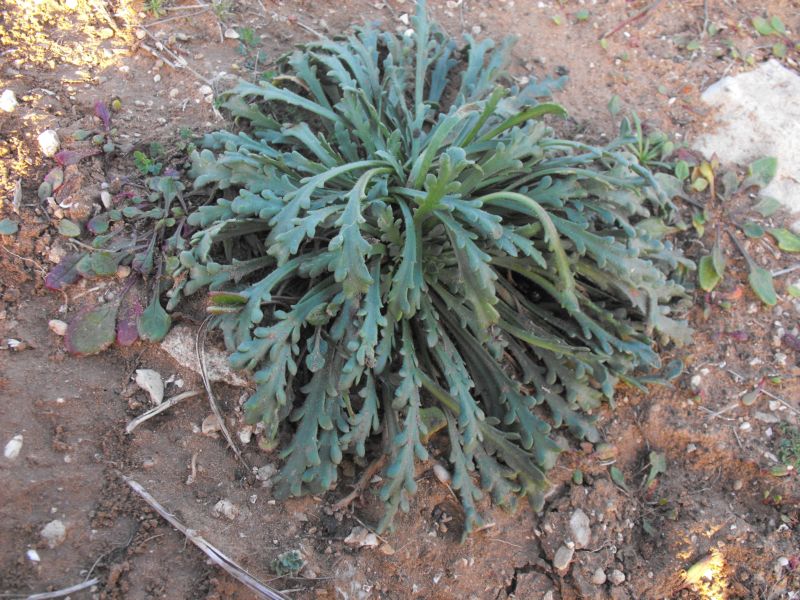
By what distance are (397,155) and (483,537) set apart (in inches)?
62.1

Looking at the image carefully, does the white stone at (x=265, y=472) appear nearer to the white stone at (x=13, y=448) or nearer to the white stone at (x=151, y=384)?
the white stone at (x=151, y=384)

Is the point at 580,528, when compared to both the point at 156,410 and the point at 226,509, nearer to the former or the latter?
the point at 226,509

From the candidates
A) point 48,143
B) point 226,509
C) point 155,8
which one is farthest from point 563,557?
point 155,8

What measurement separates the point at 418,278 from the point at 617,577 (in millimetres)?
1402

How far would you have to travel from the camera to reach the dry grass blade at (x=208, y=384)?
2.55 metres

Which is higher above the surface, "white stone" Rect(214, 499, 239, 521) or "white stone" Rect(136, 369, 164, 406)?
"white stone" Rect(136, 369, 164, 406)

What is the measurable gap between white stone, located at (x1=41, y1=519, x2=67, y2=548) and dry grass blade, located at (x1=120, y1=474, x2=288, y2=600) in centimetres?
25

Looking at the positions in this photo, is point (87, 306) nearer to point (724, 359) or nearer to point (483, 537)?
point (483, 537)

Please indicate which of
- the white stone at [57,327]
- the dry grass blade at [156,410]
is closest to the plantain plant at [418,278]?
the dry grass blade at [156,410]

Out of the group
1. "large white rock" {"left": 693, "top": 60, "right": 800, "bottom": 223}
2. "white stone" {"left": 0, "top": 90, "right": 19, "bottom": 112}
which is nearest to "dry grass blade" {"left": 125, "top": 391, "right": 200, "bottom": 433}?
"white stone" {"left": 0, "top": 90, "right": 19, "bottom": 112}

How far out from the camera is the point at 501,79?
3561mm

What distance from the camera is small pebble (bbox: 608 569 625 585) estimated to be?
265 centimetres

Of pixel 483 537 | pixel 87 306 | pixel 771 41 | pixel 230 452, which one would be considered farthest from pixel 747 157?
pixel 87 306

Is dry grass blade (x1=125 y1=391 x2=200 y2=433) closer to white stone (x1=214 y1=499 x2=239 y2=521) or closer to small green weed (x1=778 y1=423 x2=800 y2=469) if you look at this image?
white stone (x1=214 y1=499 x2=239 y2=521)
